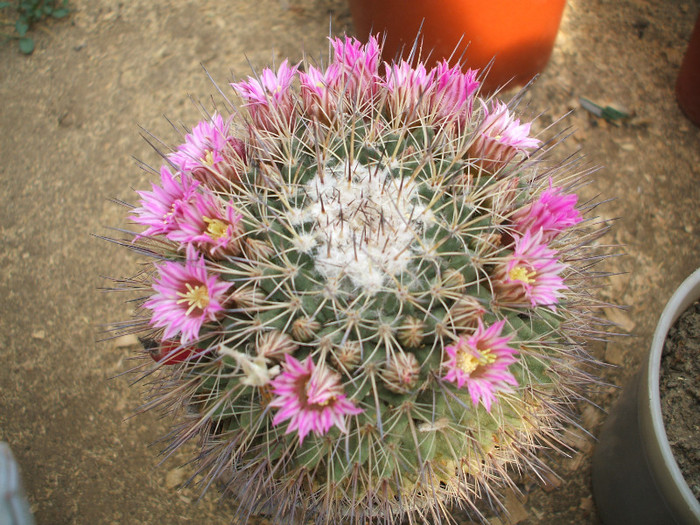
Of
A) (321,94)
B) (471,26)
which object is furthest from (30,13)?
(321,94)

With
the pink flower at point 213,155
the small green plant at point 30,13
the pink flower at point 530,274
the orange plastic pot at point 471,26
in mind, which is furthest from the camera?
the small green plant at point 30,13

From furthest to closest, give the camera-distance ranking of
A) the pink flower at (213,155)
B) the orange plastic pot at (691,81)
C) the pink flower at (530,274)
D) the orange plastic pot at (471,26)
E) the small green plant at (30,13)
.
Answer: the small green plant at (30,13) → the orange plastic pot at (691,81) → the orange plastic pot at (471,26) → the pink flower at (213,155) → the pink flower at (530,274)

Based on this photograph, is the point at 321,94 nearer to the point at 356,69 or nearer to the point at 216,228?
the point at 356,69

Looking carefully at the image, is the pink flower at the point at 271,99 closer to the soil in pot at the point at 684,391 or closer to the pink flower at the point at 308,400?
the pink flower at the point at 308,400

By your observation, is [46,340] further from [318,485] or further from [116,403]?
[318,485]

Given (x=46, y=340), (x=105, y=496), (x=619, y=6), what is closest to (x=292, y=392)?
(x=105, y=496)

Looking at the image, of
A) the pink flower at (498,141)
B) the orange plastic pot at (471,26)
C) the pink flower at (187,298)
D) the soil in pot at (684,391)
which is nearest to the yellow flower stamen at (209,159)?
the pink flower at (187,298)
